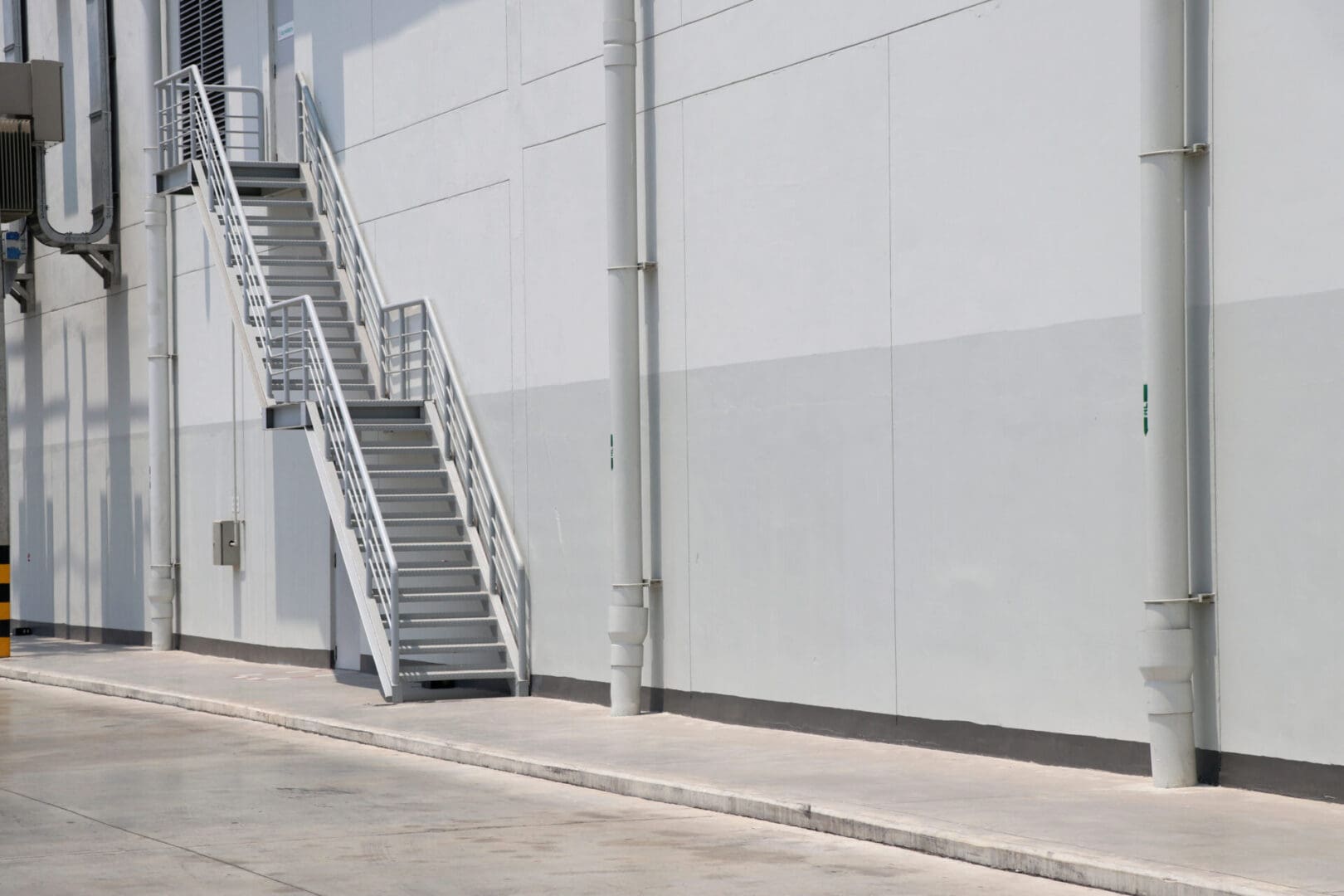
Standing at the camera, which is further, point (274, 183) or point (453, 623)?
point (274, 183)

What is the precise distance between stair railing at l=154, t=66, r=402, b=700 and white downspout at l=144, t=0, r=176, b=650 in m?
1.02

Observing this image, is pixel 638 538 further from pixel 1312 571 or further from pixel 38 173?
pixel 38 173

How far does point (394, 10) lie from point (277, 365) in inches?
151

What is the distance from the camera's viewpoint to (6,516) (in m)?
24.0

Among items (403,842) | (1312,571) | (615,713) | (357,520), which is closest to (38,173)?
(357,520)

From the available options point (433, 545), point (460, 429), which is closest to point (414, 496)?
point (433, 545)

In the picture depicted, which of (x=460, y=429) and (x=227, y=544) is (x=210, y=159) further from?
(x=460, y=429)

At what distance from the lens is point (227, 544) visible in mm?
23062

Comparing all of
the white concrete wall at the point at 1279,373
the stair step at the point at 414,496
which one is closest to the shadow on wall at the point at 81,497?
the stair step at the point at 414,496

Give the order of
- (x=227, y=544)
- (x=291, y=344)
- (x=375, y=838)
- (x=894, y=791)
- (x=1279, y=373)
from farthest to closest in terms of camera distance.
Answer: (x=227, y=544) → (x=291, y=344) → (x=894, y=791) → (x=1279, y=373) → (x=375, y=838)

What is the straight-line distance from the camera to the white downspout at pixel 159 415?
2448cm

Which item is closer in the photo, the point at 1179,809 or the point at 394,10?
the point at 1179,809

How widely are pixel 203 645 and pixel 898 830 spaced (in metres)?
16.4

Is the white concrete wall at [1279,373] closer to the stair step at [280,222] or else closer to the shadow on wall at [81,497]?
the stair step at [280,222]
